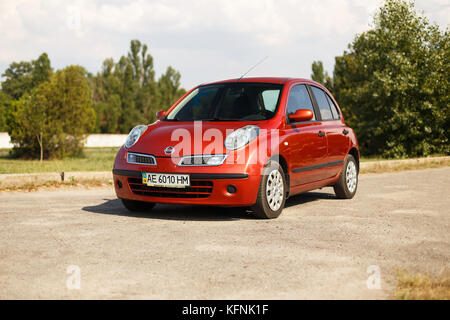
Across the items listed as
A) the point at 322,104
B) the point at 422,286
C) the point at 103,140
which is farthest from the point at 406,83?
the point at 103,140

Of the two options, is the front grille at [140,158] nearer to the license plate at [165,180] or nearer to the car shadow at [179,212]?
the license plate at [165,180]

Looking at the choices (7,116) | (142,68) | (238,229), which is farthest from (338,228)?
(142,68)

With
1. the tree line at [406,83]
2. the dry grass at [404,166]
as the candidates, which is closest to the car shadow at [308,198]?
the dry grass at [404,166]

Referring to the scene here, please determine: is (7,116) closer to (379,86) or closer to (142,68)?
(379,86)

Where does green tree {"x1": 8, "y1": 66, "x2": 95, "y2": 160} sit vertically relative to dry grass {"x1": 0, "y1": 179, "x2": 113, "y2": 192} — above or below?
above

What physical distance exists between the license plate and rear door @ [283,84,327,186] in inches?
51.7

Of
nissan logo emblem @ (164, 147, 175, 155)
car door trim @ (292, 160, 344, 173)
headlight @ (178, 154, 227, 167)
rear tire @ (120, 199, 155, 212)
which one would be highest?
nissan logo emblem @ (164, 147, 175, 155)

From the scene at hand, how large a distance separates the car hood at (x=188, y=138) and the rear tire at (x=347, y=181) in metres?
2.34

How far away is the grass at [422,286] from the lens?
3236mm

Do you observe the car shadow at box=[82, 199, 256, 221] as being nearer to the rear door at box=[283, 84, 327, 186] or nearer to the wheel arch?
the rear door at box=[283, 84, 327, 186]

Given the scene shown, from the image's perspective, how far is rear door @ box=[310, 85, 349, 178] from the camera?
301 inches

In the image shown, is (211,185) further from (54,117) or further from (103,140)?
(103,140)

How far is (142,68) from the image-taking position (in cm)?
6197

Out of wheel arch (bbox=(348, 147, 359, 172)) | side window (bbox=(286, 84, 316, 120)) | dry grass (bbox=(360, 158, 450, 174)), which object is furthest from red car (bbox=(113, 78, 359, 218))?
dry grass (bbox=(360, 158, 450, 174))
